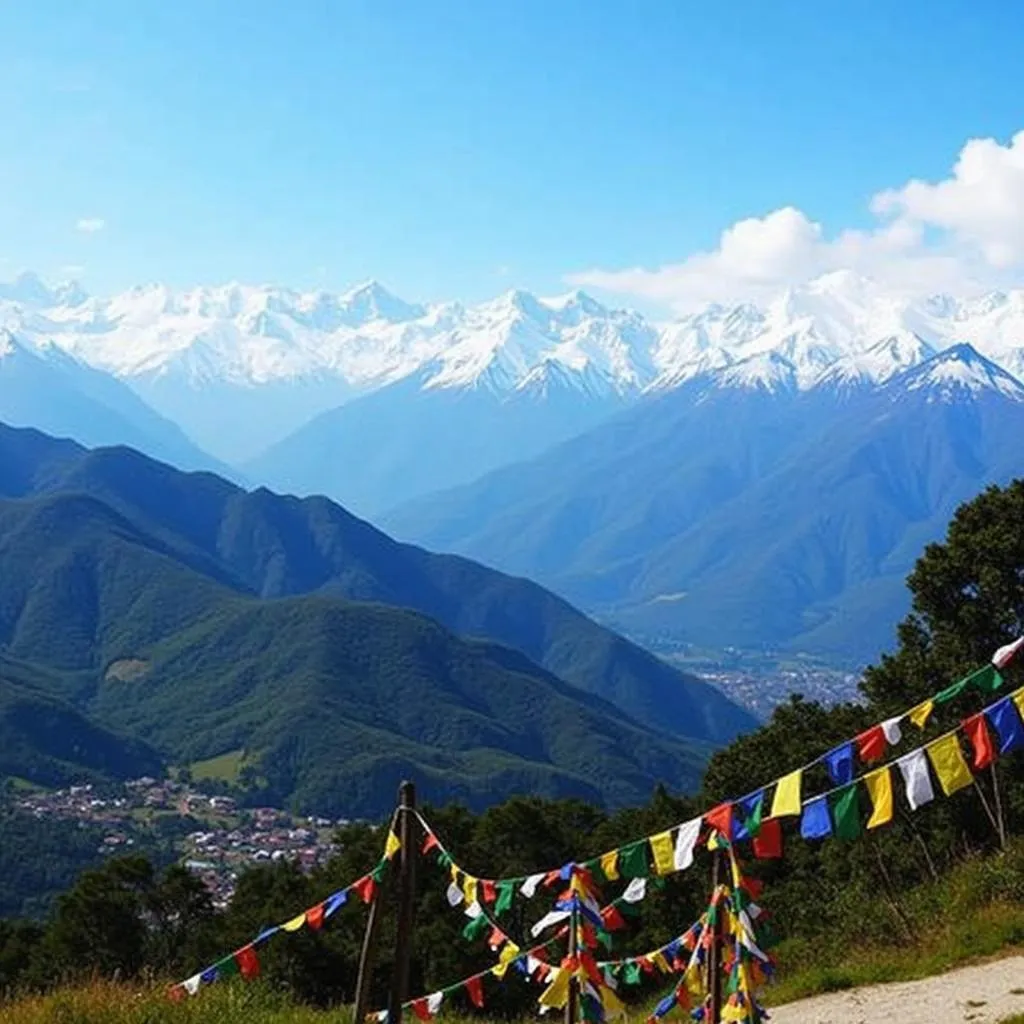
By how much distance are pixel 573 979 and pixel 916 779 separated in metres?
3.96

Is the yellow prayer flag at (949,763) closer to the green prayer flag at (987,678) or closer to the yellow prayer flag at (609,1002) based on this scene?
the green prayer flag at (987,678)

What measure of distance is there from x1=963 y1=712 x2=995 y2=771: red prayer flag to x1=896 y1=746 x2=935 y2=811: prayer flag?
0.40 meters

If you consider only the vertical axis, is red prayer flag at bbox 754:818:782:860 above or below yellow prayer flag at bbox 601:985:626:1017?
above

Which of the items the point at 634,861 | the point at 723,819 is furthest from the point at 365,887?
the point at 723,819

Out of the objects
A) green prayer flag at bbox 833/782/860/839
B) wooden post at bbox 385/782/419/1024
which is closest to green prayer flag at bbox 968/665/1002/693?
green prayer flag at bbox 833/782/860/839

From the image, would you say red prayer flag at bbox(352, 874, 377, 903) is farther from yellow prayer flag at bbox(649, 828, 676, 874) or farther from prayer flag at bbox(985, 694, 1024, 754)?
prayer flag at bbox(985, 694, 1024, 754)

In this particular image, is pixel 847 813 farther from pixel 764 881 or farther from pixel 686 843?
pixel 764 881

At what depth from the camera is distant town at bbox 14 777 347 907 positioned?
150m

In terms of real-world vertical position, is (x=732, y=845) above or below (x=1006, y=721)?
below

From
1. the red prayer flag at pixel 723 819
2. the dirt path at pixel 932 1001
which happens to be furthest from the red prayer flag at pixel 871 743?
the dirt path at pixel 932 1001

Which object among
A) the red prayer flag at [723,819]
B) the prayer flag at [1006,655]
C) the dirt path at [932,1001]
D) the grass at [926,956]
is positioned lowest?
the dirt path at [932,1001]

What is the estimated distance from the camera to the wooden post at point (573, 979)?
435 inches

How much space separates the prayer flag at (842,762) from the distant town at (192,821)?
134031 mm

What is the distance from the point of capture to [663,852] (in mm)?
11039
